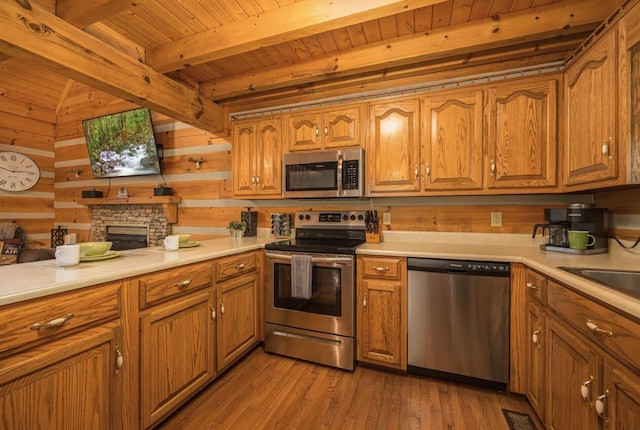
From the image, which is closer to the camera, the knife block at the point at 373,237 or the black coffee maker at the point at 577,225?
the black coffee maker at the point at 577,225

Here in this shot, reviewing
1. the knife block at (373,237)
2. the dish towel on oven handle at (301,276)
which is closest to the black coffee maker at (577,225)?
the knife block at (373,237)

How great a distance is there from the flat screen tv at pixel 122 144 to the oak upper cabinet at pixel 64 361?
2.70 meters

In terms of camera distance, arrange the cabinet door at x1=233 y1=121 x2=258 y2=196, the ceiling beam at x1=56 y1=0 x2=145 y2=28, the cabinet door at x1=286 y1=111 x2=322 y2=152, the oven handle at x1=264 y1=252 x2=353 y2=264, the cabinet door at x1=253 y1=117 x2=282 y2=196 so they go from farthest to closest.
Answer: the cabinet door at x1=233 y1=121 x2=258 y2=196
the cabinet door at x1=253 y1=117 x2=282 y2=196
the cabinet door at x1=286 y1=111 x2=322 y2=152
the oven handle at x1=264 y1=252 x2=353 y2=264
the ceiling beam at x1=56 y1=0 x2=145 y2=28

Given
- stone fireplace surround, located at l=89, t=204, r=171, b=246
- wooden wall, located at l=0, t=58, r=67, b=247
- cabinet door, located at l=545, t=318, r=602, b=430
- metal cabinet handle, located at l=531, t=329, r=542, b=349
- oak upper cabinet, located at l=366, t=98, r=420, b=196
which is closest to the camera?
cabinet door, located at l=545, t=318, r=602, b=430

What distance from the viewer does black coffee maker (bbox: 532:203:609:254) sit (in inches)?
70.0

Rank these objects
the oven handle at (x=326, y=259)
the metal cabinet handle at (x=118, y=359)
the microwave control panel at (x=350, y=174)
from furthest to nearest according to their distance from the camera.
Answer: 1. the microwave control panel at (x=350, y=174)
2. the oven handle at (x=326, y=259)
3. the metal cabinet handle at (x=118, y=359)

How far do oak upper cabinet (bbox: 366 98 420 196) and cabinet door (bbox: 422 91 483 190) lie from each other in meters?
0.09

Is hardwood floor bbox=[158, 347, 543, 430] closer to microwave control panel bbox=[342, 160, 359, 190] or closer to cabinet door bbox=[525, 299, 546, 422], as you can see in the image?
cabinet door bbox=[525, 299, 546, 422]

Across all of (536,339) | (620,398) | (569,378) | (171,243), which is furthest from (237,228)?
(620,398)

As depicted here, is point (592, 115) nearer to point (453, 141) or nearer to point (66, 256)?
point (453, 141)

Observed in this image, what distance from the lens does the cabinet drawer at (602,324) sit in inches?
33.9

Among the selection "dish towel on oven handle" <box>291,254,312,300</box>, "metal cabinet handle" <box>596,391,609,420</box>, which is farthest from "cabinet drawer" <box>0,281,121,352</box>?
"metal cabinet handle" <box>596,391,609,420</box>

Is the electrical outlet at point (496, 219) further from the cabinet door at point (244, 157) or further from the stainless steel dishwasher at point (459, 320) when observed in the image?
the cabinet door at point (244, 157)

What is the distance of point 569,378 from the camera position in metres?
1.23
